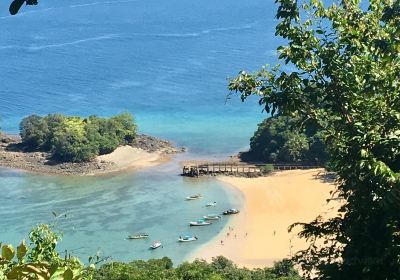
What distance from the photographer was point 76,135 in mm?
42750

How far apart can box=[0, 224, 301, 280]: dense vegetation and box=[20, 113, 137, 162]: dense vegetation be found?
864 inches

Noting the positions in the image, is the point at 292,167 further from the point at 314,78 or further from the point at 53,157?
the point at 314,78

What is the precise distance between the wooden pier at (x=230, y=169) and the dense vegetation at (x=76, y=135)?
675 cm

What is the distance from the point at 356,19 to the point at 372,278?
3115mm

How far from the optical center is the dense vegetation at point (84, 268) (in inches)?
127

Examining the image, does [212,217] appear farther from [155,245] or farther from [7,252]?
[7,252]

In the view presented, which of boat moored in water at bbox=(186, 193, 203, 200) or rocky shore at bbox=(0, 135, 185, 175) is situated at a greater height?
rocky shore at bbox=(0, 135, 185, 175)

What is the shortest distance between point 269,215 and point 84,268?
28415mm

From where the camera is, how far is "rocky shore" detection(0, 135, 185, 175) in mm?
41688

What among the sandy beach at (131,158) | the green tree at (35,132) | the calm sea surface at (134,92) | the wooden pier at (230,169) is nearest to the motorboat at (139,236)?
the calm sea surface at (134,92)

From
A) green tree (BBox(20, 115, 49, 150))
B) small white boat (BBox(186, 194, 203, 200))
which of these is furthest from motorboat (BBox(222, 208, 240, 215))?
green tree (BBox(20, 115, 49, 150))

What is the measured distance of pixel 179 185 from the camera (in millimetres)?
38375

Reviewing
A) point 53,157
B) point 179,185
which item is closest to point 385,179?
point 179,185

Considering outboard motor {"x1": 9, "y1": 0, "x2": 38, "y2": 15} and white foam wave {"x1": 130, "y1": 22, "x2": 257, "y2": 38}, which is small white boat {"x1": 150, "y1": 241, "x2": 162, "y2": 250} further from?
white foam wave {"x1": 130, "y1": 22, "x2": 257, "y2": 38}
